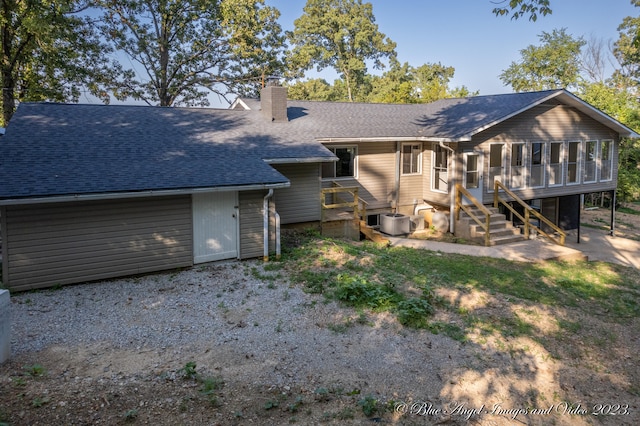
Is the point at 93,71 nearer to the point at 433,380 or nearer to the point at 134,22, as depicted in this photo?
the point at 134,22

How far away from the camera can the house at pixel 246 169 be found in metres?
8.84

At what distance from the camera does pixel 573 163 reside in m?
18.3

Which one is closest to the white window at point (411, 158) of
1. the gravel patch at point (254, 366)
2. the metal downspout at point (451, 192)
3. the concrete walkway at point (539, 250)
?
the metal downspout at point (451, 192)

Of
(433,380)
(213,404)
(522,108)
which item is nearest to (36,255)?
(213,404)

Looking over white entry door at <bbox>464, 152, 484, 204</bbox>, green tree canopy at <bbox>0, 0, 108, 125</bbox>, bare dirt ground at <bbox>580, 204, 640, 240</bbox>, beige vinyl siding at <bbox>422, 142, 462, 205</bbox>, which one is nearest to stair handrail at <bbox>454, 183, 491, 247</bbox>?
white entry door at <bbox>464, 152, 484, 204</bbox>

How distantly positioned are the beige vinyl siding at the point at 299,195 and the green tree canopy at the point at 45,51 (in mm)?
13715

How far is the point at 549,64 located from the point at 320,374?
132 ft

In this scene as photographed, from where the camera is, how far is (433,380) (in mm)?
5668

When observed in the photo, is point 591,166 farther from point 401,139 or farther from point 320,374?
point 320,374

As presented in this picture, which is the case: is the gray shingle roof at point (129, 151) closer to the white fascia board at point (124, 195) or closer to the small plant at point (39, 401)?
the white fascia board at point (124, 195)

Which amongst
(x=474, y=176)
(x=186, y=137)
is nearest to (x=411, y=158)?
(x=474, y=176)

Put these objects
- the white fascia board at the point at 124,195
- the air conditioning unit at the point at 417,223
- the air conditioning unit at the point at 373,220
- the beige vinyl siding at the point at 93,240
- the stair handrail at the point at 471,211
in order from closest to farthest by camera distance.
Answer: the white fascia board at the point at 124,195 → the beige vinyl siding at the point at 93,240 → the stair handrail at the point at 471,211 → the air conditioning unit at the point at 417,223 → the air conditioning unit at the point at 373,220

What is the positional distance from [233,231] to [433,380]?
21.1ft

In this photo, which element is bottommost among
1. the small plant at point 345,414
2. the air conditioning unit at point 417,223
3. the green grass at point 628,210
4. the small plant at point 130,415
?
the small plant at point 345,414
